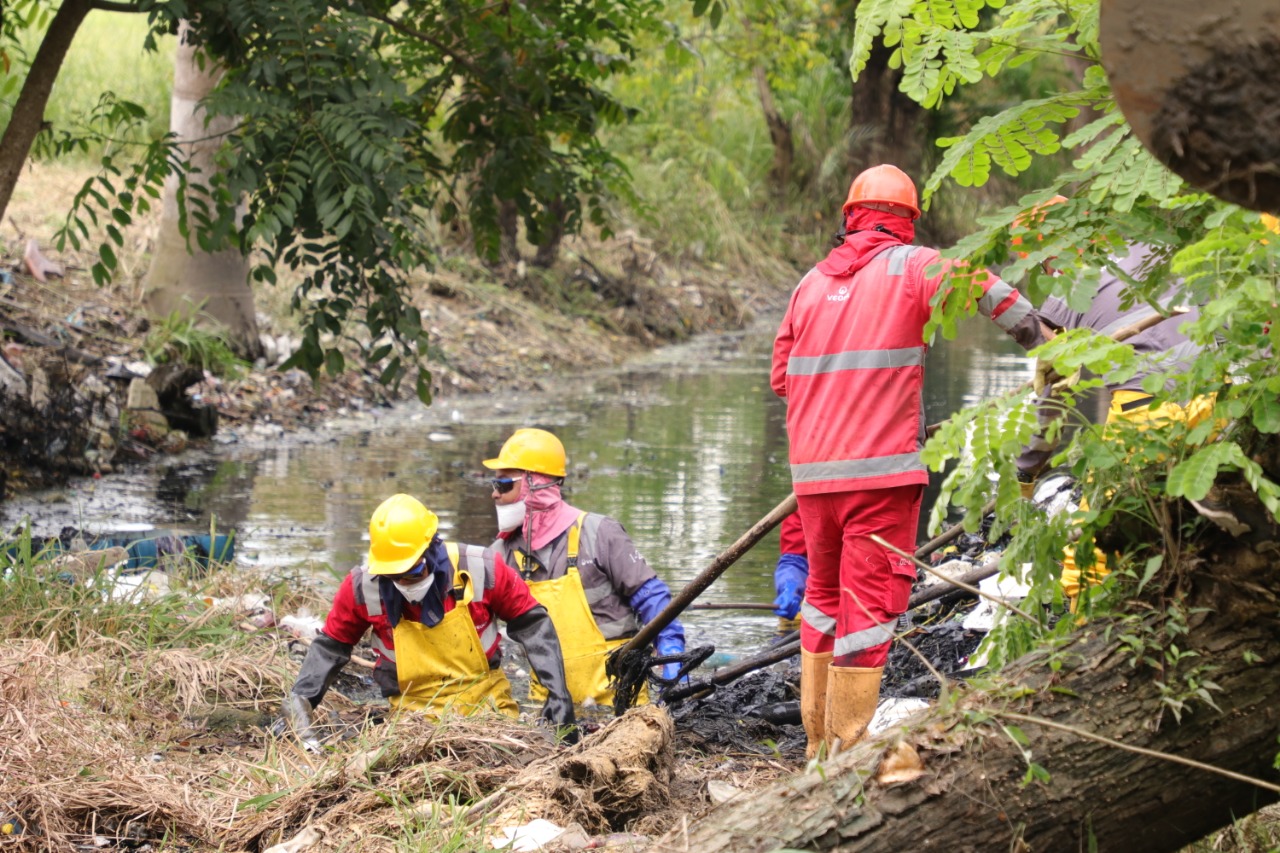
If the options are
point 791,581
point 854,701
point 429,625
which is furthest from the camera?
point 791,581

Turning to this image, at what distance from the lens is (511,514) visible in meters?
5.64

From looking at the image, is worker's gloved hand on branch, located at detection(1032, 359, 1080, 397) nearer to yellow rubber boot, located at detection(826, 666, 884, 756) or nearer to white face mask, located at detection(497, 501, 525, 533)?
yellow rubber boot, located at detection(826, 666, 884, 756)

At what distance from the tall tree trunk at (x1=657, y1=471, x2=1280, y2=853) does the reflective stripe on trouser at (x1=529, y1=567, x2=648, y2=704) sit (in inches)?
107

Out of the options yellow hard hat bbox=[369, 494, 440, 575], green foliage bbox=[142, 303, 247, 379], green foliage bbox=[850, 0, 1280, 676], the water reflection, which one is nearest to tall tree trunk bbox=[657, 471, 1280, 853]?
green foliage bbox=[850, 0, 1280, 676]

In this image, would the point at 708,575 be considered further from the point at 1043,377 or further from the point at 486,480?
the point at 486,480

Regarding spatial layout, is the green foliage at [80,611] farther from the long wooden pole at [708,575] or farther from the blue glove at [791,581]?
the blue glove at [791,581]

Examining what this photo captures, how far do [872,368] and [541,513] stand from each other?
174 cm

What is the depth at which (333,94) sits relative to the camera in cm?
654

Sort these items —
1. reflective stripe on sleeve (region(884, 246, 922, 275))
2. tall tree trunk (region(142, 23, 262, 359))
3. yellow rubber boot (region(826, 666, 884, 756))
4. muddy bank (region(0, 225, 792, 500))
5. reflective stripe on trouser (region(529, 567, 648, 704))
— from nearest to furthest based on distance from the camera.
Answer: yellow rubber boot (region(826, 666, 884, 756)), reflective stripe on sleeve (region(884, 246, 922, 275)), reflective stripe on trouser (region(529, 567, 648, 704)), muddy bank (region(0, 225, 792, 500)), tall tree trunk (region(142, 23, 262, 359))

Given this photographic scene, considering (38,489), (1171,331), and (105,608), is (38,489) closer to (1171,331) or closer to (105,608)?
(105,608)

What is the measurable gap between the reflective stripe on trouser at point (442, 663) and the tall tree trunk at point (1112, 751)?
7.94 ft

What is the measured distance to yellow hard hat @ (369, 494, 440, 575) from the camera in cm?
483

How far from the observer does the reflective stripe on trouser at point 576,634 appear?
18.2ft

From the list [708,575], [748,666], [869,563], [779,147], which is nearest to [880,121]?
[779,147]
